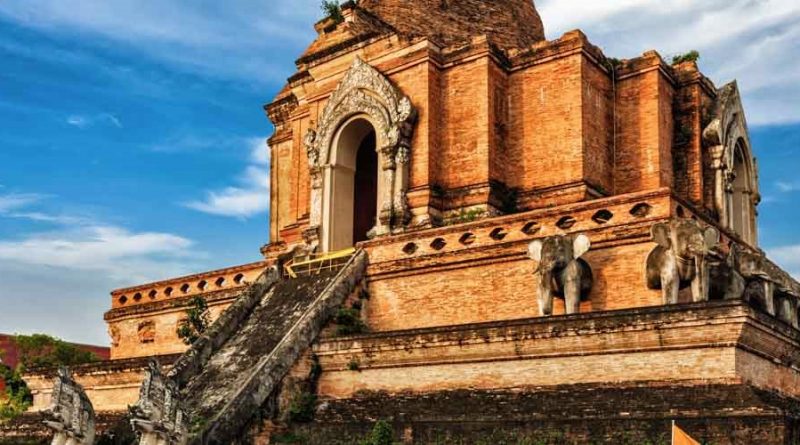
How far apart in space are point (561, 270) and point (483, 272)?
228 cm

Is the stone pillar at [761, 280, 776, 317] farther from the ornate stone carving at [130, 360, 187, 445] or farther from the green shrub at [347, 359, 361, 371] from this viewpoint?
the ornate stone carving at [130, 360, 187, 445]

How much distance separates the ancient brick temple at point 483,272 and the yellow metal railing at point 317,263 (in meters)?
0.08

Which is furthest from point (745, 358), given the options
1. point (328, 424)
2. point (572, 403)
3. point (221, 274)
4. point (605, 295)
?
point (221, 274)

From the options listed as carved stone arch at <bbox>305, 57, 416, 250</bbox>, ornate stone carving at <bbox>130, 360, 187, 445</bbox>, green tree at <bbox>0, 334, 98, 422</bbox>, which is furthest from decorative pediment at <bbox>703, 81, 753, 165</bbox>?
green tree at <bbox>0, 334, 98, 422</bbox>

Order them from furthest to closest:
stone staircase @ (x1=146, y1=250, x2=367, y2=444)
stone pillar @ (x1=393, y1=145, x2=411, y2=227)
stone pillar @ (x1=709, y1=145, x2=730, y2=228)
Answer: stone pillar @ (x1=709, y1=145, x2=730, y2=228), stone pillar @ (x1=393, y1=145, x2=411, y2=227), stone staircase @ (x1=146, y1=250, x2=367, y2=444)

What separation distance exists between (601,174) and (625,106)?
195 cm

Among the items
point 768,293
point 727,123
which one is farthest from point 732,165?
point 768,293

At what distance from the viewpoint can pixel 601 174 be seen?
22.8 meters

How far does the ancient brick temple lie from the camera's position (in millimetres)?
14273

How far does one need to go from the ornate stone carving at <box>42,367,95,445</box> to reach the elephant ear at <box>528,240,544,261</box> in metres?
7.93

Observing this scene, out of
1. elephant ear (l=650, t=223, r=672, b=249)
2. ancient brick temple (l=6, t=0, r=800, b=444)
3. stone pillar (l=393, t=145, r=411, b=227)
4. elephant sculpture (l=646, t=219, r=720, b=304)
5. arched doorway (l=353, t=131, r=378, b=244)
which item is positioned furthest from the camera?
arched doorway (l=353, t=131, r=378, b=244)

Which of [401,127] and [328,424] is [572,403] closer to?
[328,424]

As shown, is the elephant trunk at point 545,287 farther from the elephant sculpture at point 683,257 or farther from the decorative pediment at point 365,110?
the decorative pediment at point 365,110

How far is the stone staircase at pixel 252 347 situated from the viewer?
1644 cm
